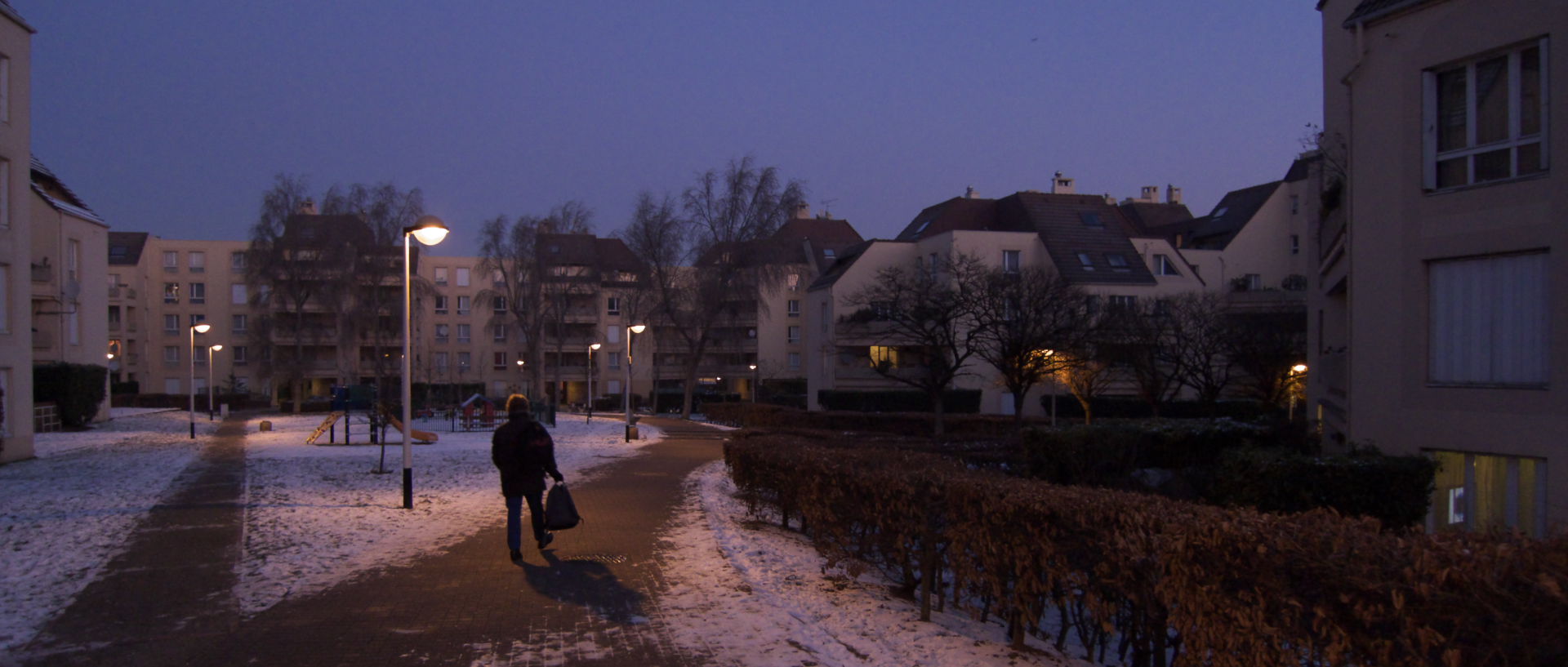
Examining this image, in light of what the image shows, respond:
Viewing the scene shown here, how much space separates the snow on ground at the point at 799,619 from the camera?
19.9 ft

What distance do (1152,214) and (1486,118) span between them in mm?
53967

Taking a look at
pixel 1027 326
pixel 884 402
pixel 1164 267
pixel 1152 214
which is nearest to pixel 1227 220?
pixel 1164 267

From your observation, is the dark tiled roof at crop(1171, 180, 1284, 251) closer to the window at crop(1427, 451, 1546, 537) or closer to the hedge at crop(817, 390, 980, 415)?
the hedge at crop(817, 390, 980, 415)

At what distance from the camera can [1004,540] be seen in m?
6.17

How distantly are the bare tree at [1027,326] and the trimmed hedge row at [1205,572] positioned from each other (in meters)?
19.1

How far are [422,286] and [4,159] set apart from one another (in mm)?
34052

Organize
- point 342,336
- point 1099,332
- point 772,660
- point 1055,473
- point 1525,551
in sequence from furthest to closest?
point 342,336
point 1099,332
point 1055,473
point 772,660
point 1525,551

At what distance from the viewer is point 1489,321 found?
10.7 meters

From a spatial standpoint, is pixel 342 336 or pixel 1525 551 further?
pixel 342 336

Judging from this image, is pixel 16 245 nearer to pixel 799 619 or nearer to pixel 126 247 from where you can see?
pixel 799 619

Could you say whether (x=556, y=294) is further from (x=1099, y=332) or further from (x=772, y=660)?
(x=772, y=660)

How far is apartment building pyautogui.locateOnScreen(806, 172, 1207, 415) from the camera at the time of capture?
4309cm

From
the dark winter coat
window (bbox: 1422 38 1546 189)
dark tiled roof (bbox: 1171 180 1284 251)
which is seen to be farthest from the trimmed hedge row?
dark tiled roof (bbox: 1171 180 1284 251)

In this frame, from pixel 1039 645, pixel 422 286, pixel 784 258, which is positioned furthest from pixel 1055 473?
pixel 422 286
